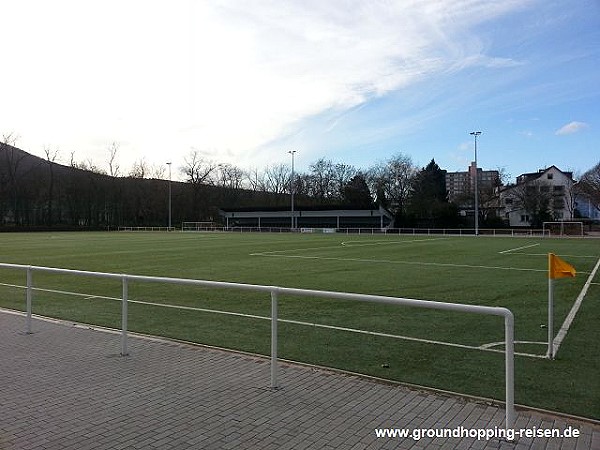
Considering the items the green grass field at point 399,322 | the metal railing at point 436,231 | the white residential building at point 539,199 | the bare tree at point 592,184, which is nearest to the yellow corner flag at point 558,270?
the green grass field at point 399,322

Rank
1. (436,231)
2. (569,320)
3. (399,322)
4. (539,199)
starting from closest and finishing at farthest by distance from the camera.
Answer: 1. (399,322)
2. (569,320)
3. (436,231)
4. (539,199)

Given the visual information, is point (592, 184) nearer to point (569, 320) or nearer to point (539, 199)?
point (539, 199)

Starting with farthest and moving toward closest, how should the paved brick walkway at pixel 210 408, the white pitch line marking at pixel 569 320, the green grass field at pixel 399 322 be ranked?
the white pitch line marking at pixel 569 320 < the green grass field at pixel 399 322 < the paved brick walkway at pixel 210 408

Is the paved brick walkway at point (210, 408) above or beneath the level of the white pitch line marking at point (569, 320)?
above

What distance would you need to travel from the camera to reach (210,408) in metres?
4.66

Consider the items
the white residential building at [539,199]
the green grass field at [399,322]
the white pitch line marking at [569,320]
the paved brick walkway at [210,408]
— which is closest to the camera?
the paved brick walkway at [210,408]

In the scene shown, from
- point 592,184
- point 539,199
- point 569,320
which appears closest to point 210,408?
point 569,320

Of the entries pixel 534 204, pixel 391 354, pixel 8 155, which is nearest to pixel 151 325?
pixel 391 354

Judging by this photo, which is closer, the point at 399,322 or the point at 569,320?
the point at 399,322

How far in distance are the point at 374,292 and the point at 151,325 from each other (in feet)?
20.3

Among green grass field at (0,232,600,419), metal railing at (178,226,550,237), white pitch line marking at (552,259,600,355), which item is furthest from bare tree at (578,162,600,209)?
white pitch line marking at (552,259,600,355)

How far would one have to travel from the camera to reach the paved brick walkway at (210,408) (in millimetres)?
3959

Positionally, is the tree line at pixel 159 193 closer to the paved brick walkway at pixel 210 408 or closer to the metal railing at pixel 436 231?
the metal railing at pixel 436 231

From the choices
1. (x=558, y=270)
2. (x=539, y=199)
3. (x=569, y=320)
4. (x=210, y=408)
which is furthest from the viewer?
(x=539, y=199)
